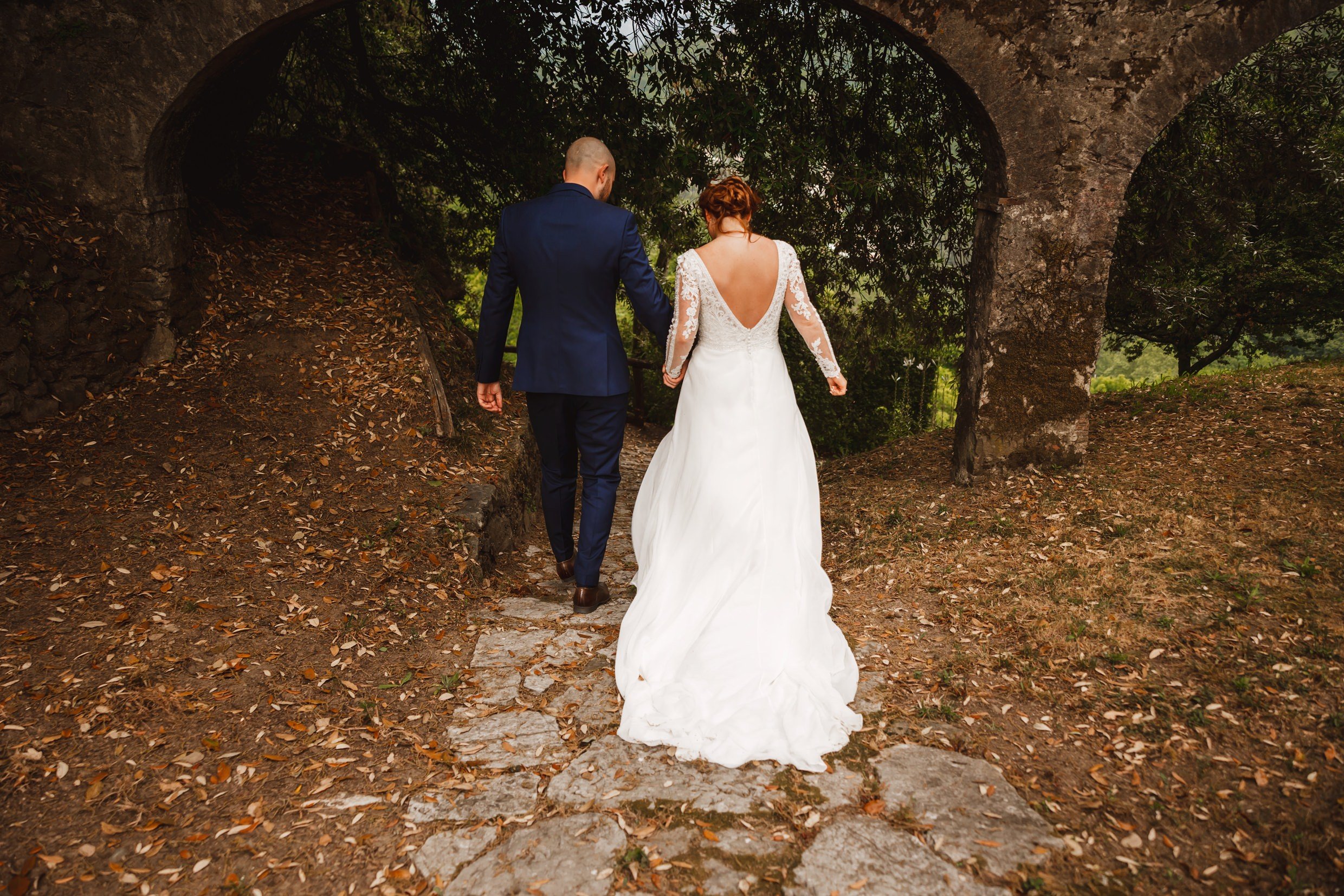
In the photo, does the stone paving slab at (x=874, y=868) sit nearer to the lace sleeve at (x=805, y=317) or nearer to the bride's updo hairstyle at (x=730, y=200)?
the lace sleeve at (x=805, y=317)

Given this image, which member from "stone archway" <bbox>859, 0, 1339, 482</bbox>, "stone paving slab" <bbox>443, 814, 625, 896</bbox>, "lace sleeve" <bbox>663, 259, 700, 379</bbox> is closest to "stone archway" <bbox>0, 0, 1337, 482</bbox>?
"stone archway" <bbox>859, 0, 1339, 482</bbox>

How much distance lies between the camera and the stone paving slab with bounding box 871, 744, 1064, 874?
242 centimetres

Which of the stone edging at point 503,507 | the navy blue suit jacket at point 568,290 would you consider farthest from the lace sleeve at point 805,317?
the stone edging at point 503,507

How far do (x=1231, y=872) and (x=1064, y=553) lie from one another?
2.27 m

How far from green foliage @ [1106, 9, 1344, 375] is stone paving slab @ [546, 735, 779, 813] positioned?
6.94 meters

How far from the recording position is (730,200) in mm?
3379

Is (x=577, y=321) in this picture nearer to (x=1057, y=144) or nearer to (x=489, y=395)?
(x=489, y=395)

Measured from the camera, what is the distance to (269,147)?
774cm

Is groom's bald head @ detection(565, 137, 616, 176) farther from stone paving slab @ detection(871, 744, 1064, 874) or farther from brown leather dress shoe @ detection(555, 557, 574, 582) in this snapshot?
stone paving slab @ detection(871, 744, 1064, 874)

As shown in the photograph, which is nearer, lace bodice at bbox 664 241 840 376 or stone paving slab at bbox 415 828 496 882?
stone paving slab at bbox 415 828 496 882

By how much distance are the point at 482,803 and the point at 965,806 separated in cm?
172

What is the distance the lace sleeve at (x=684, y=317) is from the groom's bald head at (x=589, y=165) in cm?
64

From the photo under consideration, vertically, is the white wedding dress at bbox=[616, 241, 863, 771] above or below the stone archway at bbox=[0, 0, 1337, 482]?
below

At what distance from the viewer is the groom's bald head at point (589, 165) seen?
3727 millimetres
